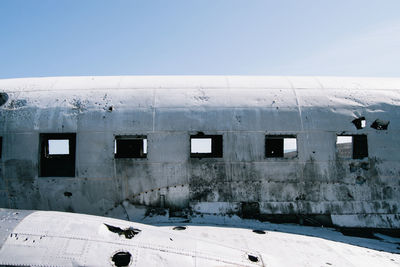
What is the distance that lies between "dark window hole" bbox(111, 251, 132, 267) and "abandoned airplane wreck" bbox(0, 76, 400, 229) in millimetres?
2854

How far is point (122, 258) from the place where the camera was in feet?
13.4

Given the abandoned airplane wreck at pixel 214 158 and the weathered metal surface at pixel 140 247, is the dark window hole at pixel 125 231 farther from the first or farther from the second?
the abandoned airplane wreck at pixel 214 158

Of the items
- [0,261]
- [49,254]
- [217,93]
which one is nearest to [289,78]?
[217,93]

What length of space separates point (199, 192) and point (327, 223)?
11.6 ft

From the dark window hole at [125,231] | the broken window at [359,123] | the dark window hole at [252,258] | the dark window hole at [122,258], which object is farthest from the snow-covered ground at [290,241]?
the broken window at [359,123]

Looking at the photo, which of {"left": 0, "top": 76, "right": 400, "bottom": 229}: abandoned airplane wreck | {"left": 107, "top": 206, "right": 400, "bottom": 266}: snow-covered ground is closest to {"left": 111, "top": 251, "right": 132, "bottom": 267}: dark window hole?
{"left": 107, "top": 206, "right": 400, "bottom": 266}: snow-covered ground

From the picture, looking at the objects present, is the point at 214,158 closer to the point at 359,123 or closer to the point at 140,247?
the point at 140,247

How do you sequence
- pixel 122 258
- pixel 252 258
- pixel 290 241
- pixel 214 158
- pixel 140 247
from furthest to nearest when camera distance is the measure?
1. pixel 214 158
2. pixel 290 241
3. pixel 252 258
4. pixel 140 247
5. pixel 122 258

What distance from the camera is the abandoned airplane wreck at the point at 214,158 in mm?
6957

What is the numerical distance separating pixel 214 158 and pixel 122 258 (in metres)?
3.66

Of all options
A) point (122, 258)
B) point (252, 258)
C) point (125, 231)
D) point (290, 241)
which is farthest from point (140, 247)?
point (290, 241)

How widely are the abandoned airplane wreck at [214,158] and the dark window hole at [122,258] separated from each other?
2.85m

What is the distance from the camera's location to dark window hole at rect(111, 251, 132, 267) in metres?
4.00

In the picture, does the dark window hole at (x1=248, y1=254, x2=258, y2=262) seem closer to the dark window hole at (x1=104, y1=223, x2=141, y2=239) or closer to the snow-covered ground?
the snow-covered ground
